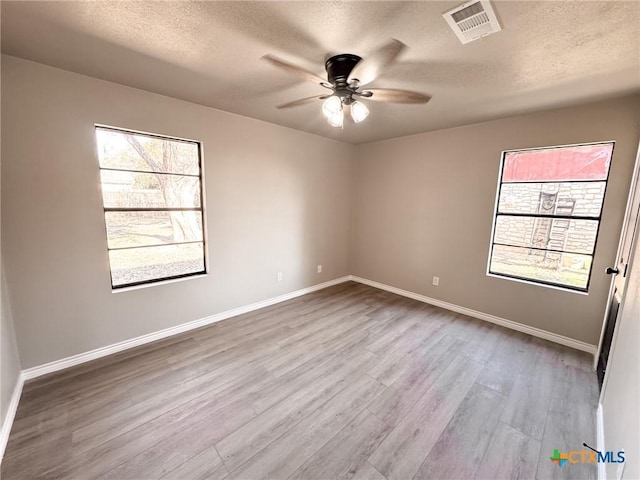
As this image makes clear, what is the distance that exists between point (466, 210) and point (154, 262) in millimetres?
3832

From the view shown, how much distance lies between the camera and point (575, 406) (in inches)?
76.4

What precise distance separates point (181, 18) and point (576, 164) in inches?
147

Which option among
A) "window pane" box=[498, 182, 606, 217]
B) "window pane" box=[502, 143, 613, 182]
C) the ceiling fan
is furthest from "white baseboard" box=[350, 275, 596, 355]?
the ceiling fan

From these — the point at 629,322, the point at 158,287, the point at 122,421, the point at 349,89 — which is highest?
the point at 349,89

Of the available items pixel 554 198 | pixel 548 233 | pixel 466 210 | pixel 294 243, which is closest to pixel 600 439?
pixel 548 233

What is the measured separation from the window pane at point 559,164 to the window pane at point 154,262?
3853 mm

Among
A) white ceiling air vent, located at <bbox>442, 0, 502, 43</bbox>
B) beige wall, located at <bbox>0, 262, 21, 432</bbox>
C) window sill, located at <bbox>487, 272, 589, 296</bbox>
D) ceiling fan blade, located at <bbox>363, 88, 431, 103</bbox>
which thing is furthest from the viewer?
window sill, located at <bbox>487, 272, 589, 296</bbox>

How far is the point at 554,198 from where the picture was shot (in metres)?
2.85

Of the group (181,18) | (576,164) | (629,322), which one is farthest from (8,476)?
(576,164)

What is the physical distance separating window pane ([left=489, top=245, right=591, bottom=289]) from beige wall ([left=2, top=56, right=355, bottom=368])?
2854mm

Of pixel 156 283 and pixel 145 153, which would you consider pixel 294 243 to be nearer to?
pixel 156 283

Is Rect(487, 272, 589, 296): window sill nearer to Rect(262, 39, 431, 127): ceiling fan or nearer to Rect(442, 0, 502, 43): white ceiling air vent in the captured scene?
Rect(262, 39, 431, 127): ceiling fan

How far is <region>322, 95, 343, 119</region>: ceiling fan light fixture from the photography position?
184cm

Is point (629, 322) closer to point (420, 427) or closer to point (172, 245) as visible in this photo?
point (420, 427)
